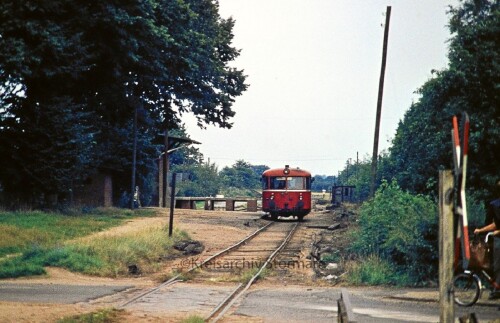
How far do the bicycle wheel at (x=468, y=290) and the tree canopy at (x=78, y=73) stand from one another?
763 inches

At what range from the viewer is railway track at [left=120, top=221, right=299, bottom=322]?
1214cm

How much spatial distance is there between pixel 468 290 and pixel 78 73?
2255 centimetres

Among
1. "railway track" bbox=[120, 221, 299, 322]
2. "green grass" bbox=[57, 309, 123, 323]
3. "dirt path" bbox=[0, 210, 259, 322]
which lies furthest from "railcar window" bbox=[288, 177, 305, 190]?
"green grass" bbox=[57, 309, 123, 323]

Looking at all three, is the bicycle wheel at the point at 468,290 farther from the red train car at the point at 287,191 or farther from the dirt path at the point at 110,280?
the red train car at the point at 287,191

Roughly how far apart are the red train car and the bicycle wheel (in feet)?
81.9

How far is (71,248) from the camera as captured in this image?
57.3 ft

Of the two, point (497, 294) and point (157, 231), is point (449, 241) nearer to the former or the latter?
point (497, 294)

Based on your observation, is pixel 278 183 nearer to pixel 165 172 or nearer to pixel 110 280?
pixel 165 172

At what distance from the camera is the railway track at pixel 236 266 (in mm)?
12141

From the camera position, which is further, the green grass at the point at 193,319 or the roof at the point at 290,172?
the roof at the point at 290,172

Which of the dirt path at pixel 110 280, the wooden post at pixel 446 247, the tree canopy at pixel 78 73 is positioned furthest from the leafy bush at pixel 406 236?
the tree canopy at pixel 78 73

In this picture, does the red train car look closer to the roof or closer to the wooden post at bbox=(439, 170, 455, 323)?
the roof

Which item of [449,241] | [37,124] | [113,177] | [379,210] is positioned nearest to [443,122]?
[379,210]

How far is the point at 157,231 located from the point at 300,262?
633 centimetres
